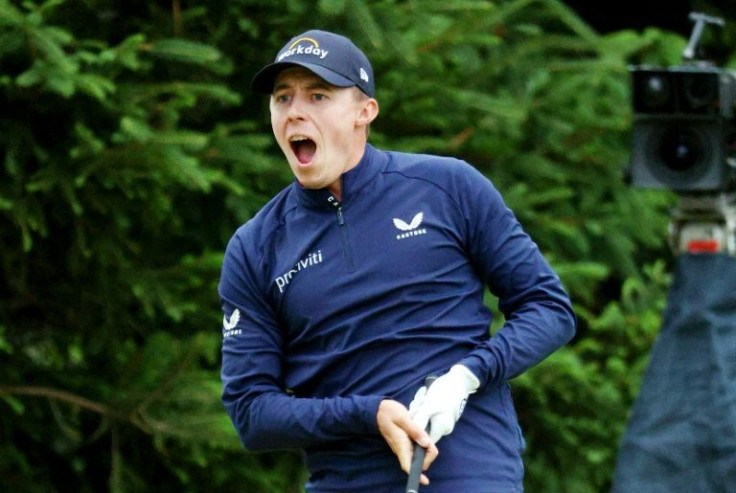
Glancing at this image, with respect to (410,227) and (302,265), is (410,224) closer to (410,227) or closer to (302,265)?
(410,227)

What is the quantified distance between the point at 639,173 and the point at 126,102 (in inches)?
92.9

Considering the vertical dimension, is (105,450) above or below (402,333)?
below

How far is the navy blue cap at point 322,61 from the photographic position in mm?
3213

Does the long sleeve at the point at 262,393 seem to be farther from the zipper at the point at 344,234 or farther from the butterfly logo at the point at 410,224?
the butterfly logo at the point at 410,224

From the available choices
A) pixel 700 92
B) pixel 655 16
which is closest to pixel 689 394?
pixel 700 92

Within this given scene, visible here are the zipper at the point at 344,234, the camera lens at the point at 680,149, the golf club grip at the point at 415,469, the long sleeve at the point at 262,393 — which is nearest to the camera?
the golf club grip at the point at 415,469

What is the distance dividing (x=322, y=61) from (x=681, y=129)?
377cm

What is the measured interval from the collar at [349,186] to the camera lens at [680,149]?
11.5 feet

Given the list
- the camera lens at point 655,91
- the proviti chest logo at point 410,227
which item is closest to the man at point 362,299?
the proviti chest logo at point 410,227

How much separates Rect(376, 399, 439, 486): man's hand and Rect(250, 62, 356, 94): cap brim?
715mm

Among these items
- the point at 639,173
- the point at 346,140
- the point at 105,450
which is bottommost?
the point at 105,450

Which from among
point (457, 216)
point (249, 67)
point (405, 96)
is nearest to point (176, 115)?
point (249, 67)

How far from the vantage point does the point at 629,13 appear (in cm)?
948

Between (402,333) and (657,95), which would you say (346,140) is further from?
(657,95)
